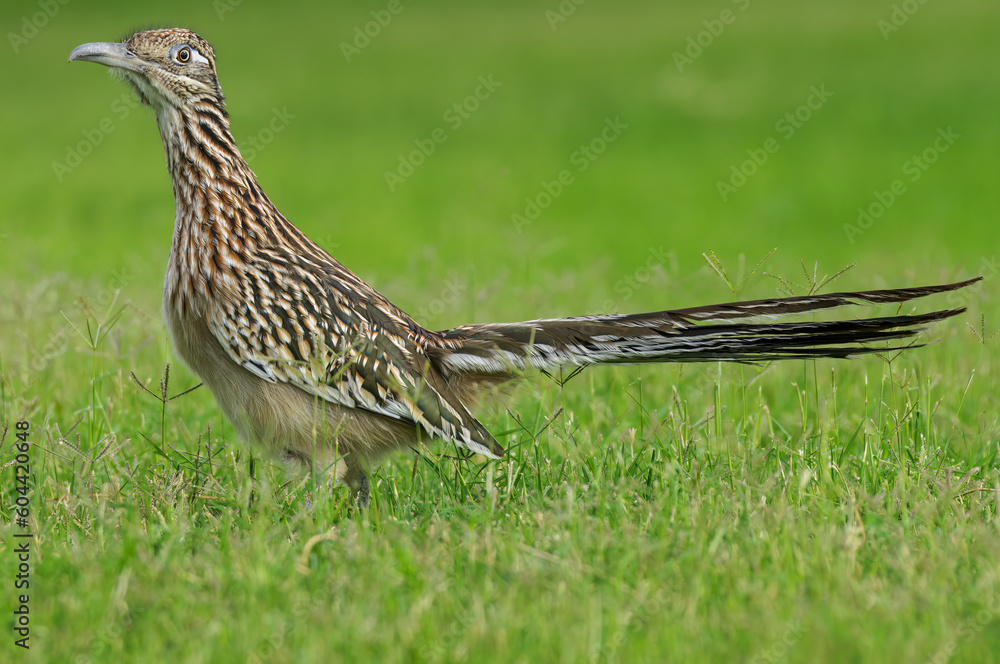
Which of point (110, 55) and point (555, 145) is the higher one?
point (555, 145)

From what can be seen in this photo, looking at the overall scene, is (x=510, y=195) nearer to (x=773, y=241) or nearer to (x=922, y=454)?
(x=773, y=241)

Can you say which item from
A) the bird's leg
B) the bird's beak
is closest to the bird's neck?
the bird's beak

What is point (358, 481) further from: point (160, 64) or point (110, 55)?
point (110, 55)

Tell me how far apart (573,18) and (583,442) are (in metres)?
29.3

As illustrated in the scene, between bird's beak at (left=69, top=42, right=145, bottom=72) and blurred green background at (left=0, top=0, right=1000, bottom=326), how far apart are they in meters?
4.26

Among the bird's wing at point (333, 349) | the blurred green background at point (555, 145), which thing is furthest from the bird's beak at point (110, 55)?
the blurred green background at point (555, 145)

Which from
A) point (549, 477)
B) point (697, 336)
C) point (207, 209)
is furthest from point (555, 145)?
point (697, 336)

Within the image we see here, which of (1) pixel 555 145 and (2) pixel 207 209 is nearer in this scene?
(2) pixel 207 209

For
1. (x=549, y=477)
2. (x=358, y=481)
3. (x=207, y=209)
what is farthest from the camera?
(x=358, y=481)

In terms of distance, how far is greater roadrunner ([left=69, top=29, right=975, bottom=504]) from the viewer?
447cm

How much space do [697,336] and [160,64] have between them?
2.79 metres

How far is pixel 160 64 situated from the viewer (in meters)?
4.87

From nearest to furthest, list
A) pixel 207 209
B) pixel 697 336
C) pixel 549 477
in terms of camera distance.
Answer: pixel 697 336, pixel 549 477, pixel 207 209

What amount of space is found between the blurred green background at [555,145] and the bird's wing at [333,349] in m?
4.02
